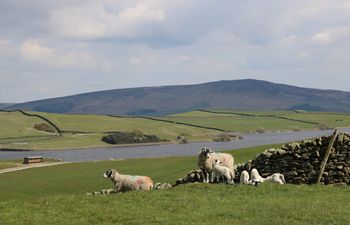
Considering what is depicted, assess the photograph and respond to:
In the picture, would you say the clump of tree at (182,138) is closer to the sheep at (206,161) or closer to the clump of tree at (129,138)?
the clump of tree at (129,138)

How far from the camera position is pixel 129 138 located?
603 ft

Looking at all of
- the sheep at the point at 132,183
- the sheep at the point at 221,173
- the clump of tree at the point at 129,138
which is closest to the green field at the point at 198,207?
the sheep at the point at 221,173

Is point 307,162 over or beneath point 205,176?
over

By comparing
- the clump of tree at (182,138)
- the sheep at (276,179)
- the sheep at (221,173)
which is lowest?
the clump of tree at (182,138)

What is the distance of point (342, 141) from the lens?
1074 inches

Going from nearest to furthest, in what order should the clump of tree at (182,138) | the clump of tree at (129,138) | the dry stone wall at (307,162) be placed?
the dry stone wall at (307,162) < the clump of tree at (182,138) < the clump of tree at (129,138)

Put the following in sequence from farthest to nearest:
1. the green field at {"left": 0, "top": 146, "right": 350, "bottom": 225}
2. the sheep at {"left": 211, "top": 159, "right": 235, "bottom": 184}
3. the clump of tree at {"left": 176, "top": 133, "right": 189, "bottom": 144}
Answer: the clump of tree at {"left": 176, "top": 133, "right": 189, "bottom": 144} → the sheep at {"left": 211, "top": 159, "right": 235, "bottom": 184} → the green field at {"left": 0, "top": 146, "right": 350, "bottom": 225}

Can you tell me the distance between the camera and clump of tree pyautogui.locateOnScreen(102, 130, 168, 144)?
17491 centimetres

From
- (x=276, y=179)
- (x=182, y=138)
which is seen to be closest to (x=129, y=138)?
(x=182, y=138)

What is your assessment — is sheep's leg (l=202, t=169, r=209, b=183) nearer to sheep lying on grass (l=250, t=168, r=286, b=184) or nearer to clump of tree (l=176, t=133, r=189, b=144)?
sheep lying on grass (l=250, t=168, r=286, b=184)

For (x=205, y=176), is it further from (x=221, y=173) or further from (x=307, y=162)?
(x=307, y=162)

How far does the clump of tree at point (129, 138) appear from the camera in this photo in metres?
175

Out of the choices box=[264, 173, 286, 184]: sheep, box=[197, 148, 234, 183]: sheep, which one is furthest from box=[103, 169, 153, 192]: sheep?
box=[264, 173, 286, 184]: sheep

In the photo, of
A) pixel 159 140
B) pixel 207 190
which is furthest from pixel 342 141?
pixel 159 140
